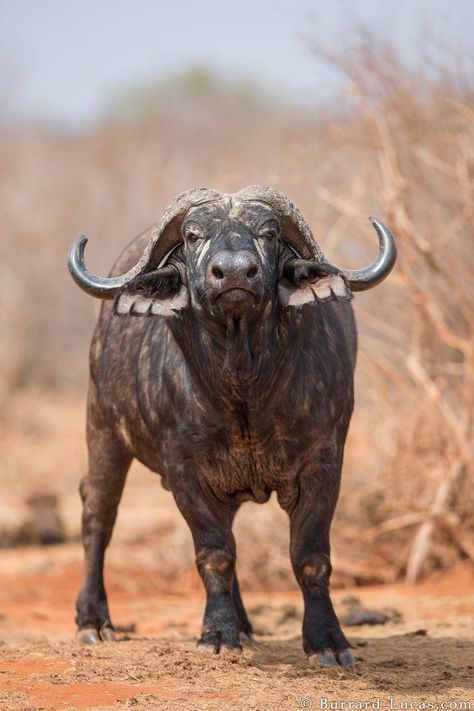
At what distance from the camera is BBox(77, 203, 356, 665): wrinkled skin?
622 cm

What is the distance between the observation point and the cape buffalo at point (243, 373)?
6.22 m

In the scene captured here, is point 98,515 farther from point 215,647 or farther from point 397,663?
point 397,663

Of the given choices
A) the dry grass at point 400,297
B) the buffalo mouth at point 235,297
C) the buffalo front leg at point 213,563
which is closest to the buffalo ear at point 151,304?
the buffalo mouth at point 235,297

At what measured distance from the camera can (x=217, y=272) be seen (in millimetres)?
5934

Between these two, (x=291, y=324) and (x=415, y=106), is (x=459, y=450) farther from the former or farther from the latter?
(x=291, y=324)

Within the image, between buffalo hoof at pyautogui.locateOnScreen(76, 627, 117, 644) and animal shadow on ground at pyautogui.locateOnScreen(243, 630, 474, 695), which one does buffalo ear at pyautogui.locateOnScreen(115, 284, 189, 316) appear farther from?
buffalo hoof at pyautogui.locateOnScreen(76, 627, 117, 644)

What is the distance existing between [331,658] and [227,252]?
6.58 feet

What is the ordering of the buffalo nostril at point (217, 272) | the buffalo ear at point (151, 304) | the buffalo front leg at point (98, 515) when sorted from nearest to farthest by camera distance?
the buffalo nostril at point (217, 272)
the buffalo ear at point (151, 304)
the buffalo front leg at point (98, 515)

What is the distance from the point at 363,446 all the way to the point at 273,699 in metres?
6.05

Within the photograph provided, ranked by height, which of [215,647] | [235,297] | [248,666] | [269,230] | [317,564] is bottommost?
[248,666]

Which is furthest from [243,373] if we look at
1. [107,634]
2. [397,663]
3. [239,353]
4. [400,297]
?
[400,297]

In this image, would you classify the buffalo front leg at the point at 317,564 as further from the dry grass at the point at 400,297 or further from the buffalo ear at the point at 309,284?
the dry grass at the point at 400,297

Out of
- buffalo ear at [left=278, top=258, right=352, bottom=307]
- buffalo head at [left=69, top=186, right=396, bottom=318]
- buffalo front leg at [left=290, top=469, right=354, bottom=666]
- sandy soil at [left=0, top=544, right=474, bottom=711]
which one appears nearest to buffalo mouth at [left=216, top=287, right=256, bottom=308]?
buffalo head at [left=69, top=186, right=396, bottom=318]

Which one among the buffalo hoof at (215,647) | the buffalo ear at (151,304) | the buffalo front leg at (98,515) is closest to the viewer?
the buffalo ear at (151,304)
